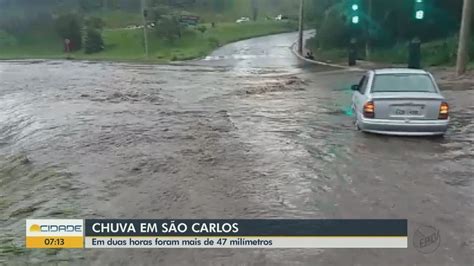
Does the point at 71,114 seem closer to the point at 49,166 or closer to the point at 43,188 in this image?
the point at 49,166

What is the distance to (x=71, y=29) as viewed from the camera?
209ft

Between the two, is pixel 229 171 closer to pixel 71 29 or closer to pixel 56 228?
pixel 56 228

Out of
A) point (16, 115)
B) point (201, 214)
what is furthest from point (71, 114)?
point (201, 214)

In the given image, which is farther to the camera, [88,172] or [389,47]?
[389,47]

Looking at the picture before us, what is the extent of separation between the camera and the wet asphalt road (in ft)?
19.9

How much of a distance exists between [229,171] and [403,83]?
14.8 feet

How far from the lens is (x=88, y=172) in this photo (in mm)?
9570

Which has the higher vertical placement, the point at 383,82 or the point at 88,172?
the point at 383,82

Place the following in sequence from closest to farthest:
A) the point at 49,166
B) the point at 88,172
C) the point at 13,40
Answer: the point at 88,172
the point at 49,166
the point at 13,40

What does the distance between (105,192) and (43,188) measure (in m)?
1.17

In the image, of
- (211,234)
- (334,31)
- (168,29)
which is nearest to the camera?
(211,234)

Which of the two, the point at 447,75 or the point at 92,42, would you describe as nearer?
the point at 447,75

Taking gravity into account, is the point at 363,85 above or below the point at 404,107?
above

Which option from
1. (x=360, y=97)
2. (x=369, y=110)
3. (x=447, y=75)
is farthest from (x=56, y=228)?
(x=447, y=75)
